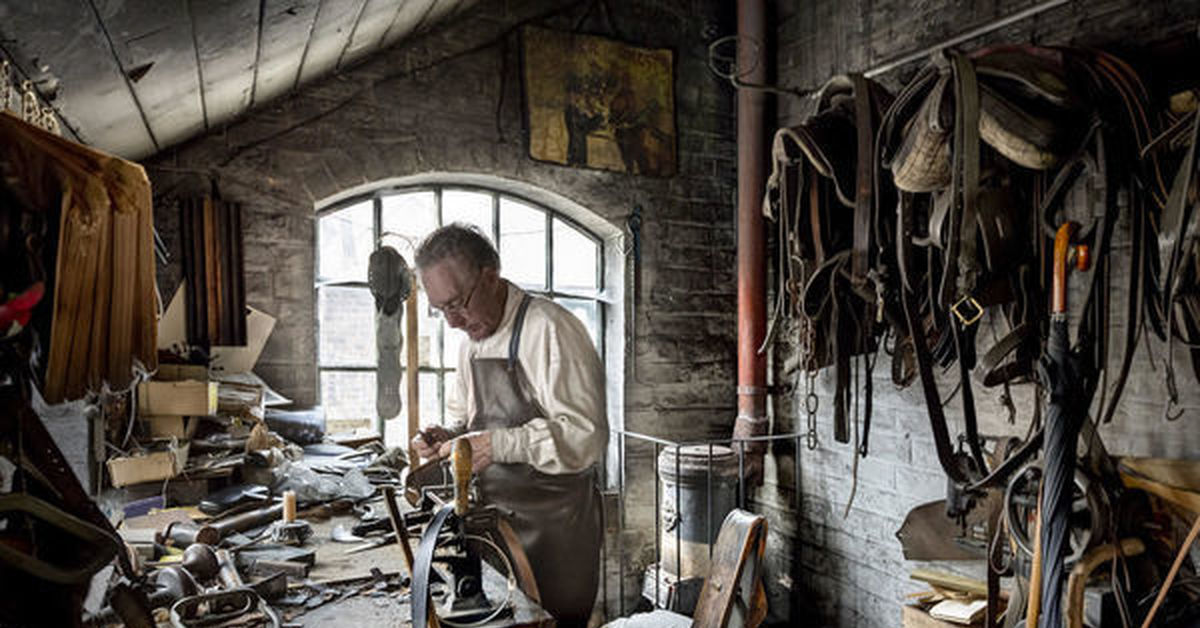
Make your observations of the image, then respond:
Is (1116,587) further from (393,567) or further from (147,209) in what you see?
(147,209)

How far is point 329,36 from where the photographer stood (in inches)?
146

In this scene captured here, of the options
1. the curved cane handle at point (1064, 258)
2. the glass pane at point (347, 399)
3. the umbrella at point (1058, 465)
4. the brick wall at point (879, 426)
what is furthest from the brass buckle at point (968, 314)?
the glass pane at point (347, 399)

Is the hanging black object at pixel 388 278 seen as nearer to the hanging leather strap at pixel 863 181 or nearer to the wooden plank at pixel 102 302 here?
the wooden plank at pixel 102 302

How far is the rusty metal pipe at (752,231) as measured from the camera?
528 cm

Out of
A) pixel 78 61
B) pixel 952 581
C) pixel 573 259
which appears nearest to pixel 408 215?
pixel 573 259

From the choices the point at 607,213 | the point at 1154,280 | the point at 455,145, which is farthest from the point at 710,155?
the point at 1154,280

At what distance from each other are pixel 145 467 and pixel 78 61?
1.64 meters

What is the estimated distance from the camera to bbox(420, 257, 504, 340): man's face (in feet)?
8.84

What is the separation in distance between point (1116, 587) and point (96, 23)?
3.35 meters

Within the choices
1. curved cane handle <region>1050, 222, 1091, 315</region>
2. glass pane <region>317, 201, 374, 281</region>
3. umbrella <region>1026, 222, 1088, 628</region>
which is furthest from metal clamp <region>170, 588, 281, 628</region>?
glass pane <region>317, 201, 374, 281</region>

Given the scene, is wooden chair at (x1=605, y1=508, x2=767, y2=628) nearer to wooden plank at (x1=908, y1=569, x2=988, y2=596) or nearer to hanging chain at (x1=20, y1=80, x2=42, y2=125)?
wooden plank at (x1=908, y1=569, x2=988, y2=596)

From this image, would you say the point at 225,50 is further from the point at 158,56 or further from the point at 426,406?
the point at 426,406

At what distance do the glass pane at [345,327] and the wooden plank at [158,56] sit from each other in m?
1.71

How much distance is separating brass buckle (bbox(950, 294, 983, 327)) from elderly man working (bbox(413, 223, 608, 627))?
4.99ft
